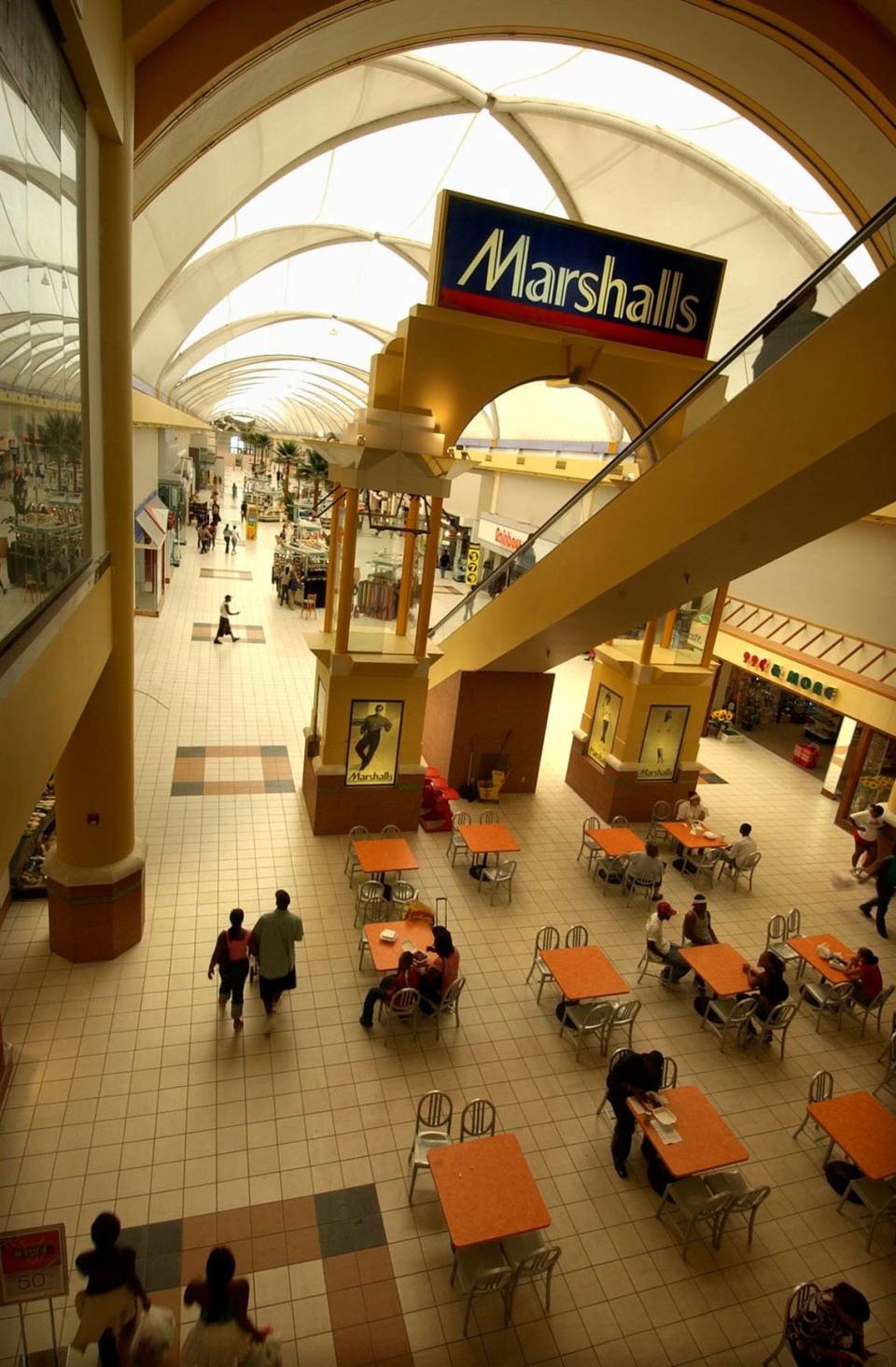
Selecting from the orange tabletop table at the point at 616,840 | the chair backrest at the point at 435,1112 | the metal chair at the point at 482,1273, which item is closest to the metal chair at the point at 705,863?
the orange tabletop table at the point at 616,840

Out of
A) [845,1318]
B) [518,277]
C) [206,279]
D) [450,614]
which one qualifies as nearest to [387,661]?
[450,614]

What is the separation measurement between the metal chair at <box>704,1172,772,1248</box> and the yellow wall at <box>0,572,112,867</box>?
5.68m

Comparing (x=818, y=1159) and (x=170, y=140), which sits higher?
(x=170, y=140)

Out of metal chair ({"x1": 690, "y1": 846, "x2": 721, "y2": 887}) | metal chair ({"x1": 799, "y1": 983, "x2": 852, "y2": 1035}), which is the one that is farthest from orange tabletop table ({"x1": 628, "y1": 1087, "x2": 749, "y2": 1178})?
metal chair ({"x1": 690, "y1": 846, "x2": 721, "y2": 887})

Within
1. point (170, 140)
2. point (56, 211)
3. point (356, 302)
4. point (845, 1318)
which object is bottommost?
point (845, 1318)

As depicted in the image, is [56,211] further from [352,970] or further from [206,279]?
[206,279]

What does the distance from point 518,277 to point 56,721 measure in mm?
8073

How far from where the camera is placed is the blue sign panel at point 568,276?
8789 millimetres

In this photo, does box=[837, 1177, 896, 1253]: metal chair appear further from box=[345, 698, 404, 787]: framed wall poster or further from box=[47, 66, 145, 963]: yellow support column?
box=[47, 66, 145, 963]: yellow support column

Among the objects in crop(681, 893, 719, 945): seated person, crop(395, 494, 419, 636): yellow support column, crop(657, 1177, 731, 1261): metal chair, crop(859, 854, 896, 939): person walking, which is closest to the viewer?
crop(657, 1177, 731, 1261): metal chair

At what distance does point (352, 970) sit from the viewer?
26.6 feet

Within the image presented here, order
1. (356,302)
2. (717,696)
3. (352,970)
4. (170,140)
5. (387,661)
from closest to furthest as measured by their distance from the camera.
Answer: (170,140) < (352,970) < (387,661) < (717,696) < (356,302)

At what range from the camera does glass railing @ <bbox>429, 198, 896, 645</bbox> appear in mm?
5789

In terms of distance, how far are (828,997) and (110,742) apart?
834 cm
